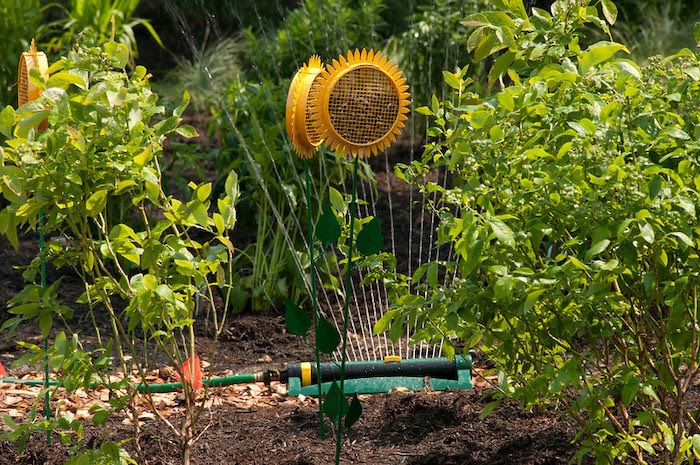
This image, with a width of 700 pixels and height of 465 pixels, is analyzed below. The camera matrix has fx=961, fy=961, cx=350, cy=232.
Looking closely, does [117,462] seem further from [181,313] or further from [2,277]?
[2,277]

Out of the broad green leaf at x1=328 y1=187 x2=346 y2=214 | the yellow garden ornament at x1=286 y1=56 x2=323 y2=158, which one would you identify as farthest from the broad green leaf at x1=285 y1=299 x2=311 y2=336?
the yellow garden ornament at x1=286 y1=56 x2=323 y2=158

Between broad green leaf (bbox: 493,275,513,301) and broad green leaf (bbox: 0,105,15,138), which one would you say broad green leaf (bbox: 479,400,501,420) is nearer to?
broad green leaf (bbox: 493,275,513,301)

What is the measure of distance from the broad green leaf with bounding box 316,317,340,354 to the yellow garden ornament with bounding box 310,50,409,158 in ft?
1.52

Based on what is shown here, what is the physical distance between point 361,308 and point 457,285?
2596mm

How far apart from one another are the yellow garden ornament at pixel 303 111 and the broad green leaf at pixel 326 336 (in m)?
0.45

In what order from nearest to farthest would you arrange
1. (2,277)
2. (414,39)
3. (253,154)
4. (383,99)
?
(383,99), (253,154), (2,277), (414,39)

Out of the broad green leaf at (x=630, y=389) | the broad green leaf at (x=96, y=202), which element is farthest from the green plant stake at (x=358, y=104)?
the broad green leaf at (x=630, y=389)

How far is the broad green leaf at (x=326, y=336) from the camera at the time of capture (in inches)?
98.7

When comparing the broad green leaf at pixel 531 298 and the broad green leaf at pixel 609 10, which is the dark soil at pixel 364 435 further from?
the broad green leaf at pixel 609 10

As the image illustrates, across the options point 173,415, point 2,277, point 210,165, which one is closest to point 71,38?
point 210,165

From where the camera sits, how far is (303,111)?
7.64 feet

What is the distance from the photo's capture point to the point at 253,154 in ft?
15.0

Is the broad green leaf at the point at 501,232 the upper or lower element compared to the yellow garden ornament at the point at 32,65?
lower

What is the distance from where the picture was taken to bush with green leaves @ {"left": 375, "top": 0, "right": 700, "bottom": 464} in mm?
1957
